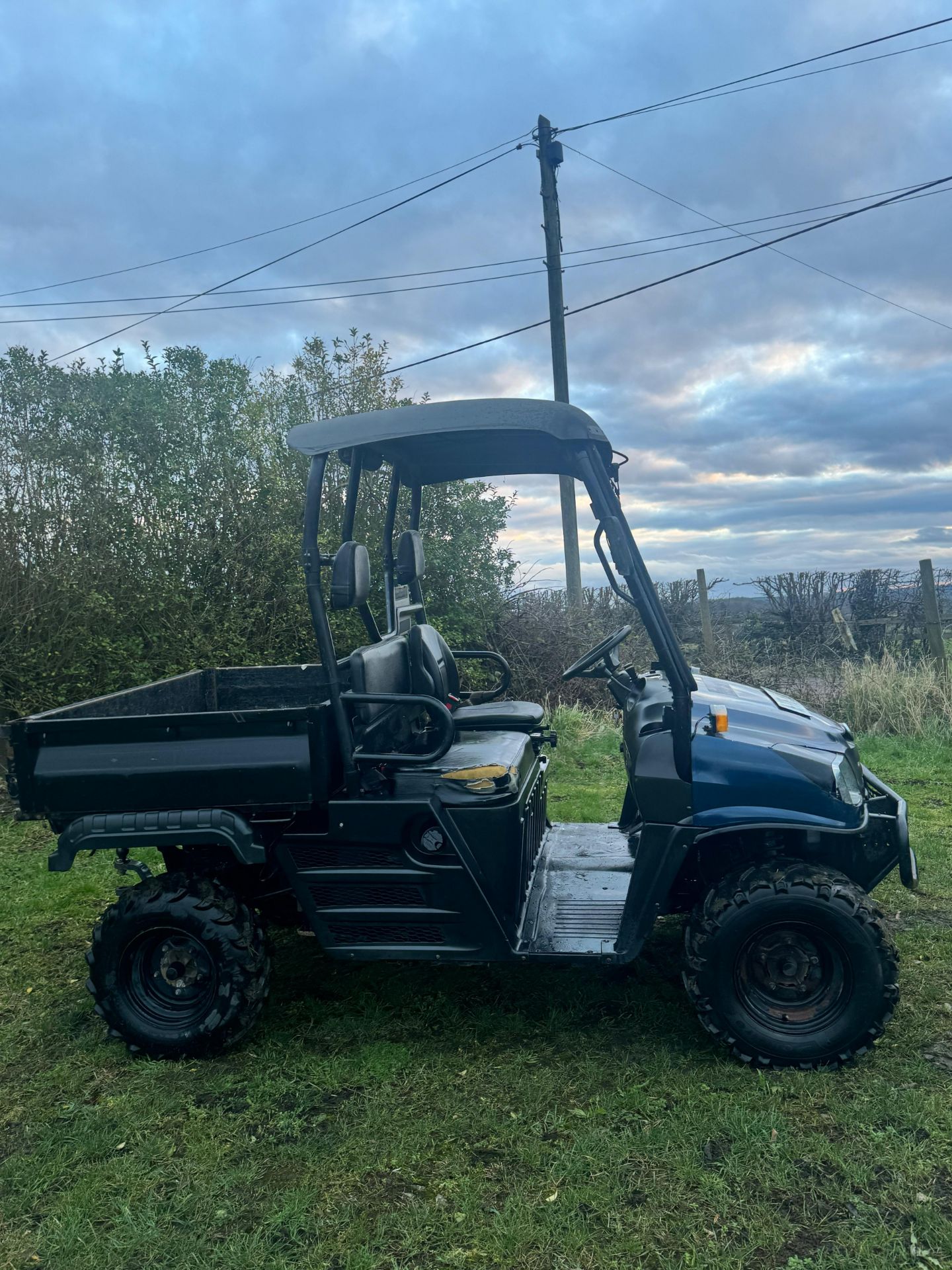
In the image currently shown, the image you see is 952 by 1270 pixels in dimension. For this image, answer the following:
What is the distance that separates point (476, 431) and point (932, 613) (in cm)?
884

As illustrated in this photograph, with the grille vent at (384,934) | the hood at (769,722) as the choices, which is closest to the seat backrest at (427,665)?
the grille vent at (384,934)

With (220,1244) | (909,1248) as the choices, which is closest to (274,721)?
(220,1244)

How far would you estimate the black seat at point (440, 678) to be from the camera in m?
4.12

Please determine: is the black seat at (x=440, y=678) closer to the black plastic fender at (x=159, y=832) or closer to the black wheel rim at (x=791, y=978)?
the black plastic fender at (x=159, y=832)

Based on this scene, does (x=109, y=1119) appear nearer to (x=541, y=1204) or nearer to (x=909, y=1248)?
(x=541, y=1204)

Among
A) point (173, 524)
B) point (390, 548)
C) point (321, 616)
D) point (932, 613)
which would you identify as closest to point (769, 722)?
point (321, 616)

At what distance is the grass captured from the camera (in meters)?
2.33

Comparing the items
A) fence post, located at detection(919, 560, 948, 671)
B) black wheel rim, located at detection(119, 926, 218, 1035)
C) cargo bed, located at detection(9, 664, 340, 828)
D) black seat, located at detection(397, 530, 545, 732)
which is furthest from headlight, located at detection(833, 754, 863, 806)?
fence post, located at detection(919, 560, 948, 671)

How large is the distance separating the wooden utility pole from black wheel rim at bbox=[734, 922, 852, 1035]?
31.3 ft

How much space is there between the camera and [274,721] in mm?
3232

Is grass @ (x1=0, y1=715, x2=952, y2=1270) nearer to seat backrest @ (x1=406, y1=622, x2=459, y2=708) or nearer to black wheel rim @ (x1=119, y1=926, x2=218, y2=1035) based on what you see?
black wheel rim @ (x1=119, y1=926, x2=218, y2=1035)

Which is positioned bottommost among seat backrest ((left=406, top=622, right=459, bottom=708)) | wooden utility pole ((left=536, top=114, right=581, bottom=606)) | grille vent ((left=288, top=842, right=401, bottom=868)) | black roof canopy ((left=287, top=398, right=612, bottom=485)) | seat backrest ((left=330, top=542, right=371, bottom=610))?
grille vent ((left=288, top=842, right=401, bottom=868))

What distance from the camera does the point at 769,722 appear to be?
10.8 feet

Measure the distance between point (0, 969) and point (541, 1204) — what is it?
2.93 m
